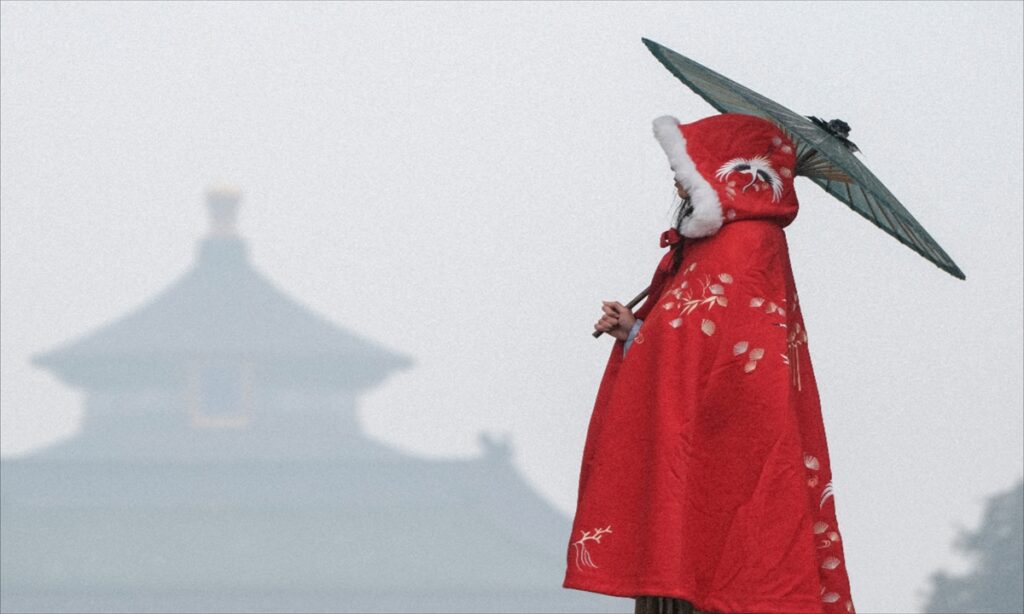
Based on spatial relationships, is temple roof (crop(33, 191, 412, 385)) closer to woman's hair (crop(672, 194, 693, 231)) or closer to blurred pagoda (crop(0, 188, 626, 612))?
blurred pagoda (crop(0, 188, 626, 612))

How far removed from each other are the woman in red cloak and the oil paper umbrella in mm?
51

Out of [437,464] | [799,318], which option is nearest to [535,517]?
[437,464]

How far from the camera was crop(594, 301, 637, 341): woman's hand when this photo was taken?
2912 mm

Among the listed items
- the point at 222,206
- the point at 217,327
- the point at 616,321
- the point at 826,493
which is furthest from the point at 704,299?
the point at 217,327

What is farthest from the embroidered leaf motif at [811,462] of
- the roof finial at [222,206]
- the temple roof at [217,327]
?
the temple roof at [217,327]

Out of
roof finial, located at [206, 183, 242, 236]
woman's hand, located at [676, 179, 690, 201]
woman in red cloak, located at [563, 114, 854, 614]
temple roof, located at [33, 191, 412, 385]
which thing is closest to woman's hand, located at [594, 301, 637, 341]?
woman in red cloak, located at [563, 114, 854, 614]

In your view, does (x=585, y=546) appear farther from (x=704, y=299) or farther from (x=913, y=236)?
(x=913, y=236)

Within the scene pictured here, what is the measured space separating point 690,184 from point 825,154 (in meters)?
0.21

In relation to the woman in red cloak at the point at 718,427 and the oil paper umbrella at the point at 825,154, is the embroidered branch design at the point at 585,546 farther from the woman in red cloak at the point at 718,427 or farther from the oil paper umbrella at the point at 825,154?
the oil paper umbrella at the point at 825,154

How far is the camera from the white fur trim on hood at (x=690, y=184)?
9.30 ft

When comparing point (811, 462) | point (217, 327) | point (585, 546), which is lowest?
point (585, 546)

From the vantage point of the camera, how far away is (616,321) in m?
2.91

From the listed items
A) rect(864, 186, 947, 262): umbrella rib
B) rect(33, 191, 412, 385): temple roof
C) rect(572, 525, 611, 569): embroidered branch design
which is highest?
rect(33, 191, 412, 385): temple roof

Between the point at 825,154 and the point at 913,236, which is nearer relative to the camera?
the point at 825,154
